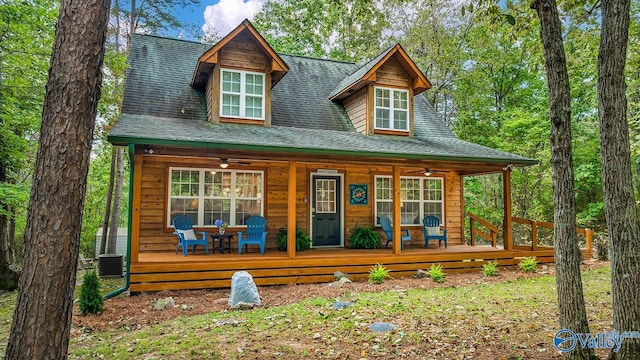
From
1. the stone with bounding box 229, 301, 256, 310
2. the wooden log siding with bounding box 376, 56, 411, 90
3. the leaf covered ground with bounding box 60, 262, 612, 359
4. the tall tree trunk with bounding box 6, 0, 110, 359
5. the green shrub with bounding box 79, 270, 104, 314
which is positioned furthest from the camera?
the wooden log siding with bounding box 376, 56, 411, 90

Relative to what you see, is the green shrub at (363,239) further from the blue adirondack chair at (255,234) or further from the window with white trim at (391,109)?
the window with white trim at (391,109)

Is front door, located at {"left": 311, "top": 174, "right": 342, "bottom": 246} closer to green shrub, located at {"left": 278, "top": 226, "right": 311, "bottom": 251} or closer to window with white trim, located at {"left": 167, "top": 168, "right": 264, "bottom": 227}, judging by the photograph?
green shrub, located at {"left": 278, "top": 226, "right": 311, "bottom": 251}

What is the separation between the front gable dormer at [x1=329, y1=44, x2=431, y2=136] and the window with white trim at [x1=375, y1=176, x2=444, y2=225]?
137 centimetres

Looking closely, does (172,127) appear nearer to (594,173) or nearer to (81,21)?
(81,21)

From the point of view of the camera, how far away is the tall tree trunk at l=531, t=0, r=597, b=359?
3.31 metres

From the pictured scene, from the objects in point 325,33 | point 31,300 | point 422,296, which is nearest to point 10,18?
point 31,300

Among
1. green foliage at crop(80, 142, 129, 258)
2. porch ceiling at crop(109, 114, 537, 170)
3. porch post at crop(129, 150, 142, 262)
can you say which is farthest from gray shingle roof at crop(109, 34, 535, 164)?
green foliage at crop(80, 142, 129, 258)

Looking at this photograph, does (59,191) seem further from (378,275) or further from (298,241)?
(298,241)

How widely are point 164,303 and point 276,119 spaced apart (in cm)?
528

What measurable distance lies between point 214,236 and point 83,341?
3822 millimetres

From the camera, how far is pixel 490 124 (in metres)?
17.9

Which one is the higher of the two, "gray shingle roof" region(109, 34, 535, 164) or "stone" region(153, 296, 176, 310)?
"gray shingle roof" region(109, 34, 535, 164)

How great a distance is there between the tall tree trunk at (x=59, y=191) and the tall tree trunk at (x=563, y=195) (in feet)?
12.1

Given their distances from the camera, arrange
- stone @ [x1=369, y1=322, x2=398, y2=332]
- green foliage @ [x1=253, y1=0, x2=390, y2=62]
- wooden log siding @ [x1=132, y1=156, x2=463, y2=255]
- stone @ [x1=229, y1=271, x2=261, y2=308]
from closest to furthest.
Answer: stone @ [x1=369, y1=322, x2=398, y2=332]
stone @ [x1=229, y1=271, x2=261, y2=308]
wooden log siding @ [x1=132, y1=156, x2=463, y2=255]
green foliage @ [x1=253, y1=0, x2=390, y2=62]
